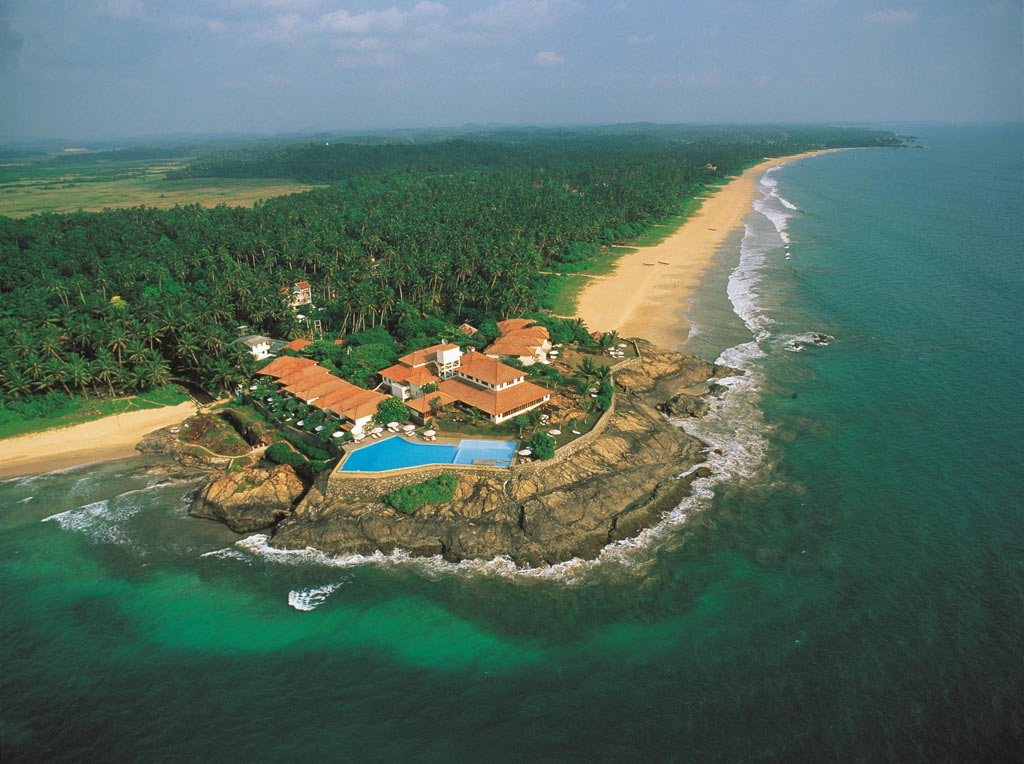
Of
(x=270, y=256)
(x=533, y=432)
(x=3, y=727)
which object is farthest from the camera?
(x=270, y=256)

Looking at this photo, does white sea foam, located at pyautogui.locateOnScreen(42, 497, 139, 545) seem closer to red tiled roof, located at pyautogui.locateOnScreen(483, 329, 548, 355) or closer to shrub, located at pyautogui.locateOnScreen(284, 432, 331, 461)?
shrub, located at pyautogui.locateOnScreen(284, 432, 331, 461)

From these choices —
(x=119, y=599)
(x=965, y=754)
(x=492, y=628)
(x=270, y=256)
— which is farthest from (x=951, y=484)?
(x=270, y=256)

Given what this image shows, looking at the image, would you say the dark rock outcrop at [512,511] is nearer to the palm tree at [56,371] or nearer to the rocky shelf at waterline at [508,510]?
the rocky shelf at waterline at [508,510]

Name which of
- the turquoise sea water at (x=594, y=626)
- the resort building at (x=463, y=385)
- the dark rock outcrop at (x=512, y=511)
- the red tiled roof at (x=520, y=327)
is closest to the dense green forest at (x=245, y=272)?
the red tiled roof at (x=520, y=327)

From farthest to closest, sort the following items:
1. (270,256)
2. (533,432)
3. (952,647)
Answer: (270,256) → (533,432) → (952,647)

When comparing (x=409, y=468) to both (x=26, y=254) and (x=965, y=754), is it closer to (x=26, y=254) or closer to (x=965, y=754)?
(x=965, y=754)

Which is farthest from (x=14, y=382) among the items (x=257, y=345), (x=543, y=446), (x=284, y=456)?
(x=543, y=446)
